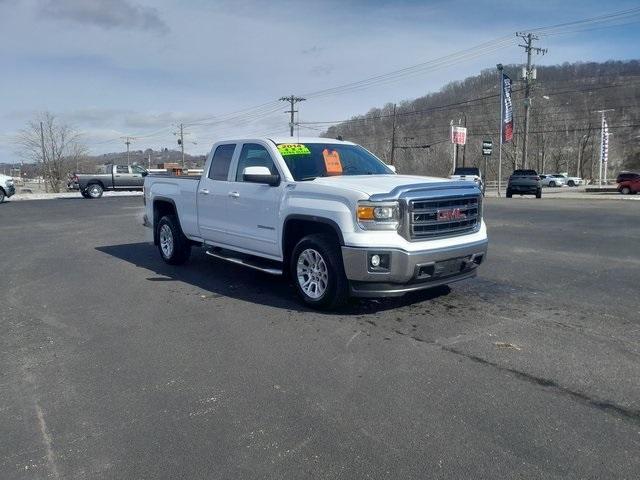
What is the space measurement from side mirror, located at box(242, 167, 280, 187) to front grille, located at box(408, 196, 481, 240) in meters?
1.79

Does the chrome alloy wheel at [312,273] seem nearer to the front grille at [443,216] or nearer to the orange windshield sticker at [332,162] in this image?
the front grille at [443,216]

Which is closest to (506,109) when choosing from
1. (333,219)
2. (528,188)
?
(528,188)

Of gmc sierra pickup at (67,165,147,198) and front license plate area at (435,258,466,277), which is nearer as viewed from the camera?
front license plate area at (435,258,466,277)

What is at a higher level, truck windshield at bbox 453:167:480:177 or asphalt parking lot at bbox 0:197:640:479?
truck windshield at bbox 453:167:480:177

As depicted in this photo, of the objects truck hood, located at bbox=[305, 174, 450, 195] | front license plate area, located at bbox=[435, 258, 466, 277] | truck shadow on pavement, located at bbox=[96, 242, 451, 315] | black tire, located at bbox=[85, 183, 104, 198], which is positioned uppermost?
truck hood, located at bbox=[305, 174, 450, 195]

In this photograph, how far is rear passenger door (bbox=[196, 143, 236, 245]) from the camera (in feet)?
24.4

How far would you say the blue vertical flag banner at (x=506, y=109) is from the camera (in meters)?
32.1

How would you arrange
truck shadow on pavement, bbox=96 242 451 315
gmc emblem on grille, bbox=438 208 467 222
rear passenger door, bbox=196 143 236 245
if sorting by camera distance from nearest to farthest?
gmc emblem on grille, bbox=438 208 467 222 < truck shadow on pavement, bbox=96 242 451 315 < rear passenger door, bbox=196 143 236 245

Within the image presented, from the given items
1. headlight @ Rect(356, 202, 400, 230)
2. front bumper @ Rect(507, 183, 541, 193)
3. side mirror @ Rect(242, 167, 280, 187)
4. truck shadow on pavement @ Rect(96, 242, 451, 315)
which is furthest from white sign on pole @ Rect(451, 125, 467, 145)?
headlight @ Rect(356, 202, 400, 230)

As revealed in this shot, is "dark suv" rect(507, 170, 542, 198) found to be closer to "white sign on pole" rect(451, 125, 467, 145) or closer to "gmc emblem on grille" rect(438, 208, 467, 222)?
"white sign on pole" rect(451, 125, 467, 145)

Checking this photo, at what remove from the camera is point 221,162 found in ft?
25.1

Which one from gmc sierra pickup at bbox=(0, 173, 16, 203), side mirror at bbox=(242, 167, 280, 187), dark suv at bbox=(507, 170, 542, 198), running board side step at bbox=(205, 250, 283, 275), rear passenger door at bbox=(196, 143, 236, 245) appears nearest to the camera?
side mirror at bbox=(242, 167, 280, 187)

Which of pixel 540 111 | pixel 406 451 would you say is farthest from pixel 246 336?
pixel 540 111

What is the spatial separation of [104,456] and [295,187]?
3718mm
